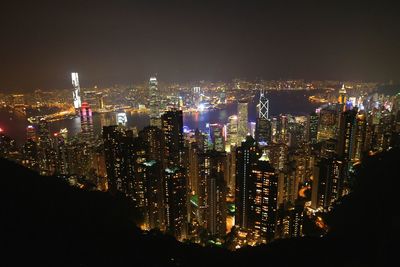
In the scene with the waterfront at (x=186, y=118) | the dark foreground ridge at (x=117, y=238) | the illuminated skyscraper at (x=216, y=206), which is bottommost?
the illuminated skyscraper at (x=216, y=206)

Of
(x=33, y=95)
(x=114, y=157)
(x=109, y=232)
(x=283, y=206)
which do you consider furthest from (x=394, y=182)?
(x=33, y=95)

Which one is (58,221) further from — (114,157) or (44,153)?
(44,153)

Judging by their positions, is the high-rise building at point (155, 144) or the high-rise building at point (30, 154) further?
the high-rise building at point (30, 154)

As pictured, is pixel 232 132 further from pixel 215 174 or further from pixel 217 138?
pixel 215 174

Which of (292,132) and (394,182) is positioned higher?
(394,182)

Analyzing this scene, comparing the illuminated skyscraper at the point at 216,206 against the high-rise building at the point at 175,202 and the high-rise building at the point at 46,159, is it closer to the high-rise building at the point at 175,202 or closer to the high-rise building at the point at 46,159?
the high-rise building at the point at 175,202

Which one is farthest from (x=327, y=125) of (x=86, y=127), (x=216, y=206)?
(x=86, y=127)

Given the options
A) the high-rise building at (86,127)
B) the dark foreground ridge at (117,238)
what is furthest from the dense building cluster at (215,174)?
the dark foreground ridge at (117,238)
